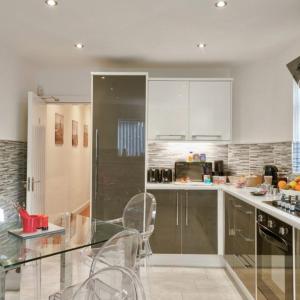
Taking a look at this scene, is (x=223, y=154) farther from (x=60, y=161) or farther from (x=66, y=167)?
(x=66, y=167)

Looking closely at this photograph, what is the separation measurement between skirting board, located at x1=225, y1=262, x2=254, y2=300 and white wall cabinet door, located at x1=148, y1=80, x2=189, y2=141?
1.59m

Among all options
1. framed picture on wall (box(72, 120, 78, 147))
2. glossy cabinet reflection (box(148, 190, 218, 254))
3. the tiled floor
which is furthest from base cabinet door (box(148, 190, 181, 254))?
framed picture on wall (box(72, 120, 78, 147))

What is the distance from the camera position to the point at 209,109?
370 centimetres

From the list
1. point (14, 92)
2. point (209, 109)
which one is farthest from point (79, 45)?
point (209, 109)

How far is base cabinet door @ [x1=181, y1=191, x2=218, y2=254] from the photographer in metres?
3.45

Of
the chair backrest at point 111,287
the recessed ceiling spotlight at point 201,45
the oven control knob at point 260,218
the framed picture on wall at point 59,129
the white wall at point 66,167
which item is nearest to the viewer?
the chair backrest at point 111,287

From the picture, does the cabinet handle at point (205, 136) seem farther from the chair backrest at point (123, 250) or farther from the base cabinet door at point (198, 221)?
the chair backrest at point (123, 250)

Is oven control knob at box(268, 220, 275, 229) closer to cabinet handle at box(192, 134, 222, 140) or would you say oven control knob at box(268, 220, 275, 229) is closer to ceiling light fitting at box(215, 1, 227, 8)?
ceiling light fitting at box(215, 1, 227, 8)

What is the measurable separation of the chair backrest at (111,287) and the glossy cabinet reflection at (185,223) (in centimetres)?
178

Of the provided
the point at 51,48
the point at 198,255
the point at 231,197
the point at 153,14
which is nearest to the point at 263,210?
the point at 231,197

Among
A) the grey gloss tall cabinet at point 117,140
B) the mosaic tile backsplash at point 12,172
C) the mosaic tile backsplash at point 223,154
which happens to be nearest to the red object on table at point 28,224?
the mosaic tile backsplash at point 12,172

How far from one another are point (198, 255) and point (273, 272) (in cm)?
156

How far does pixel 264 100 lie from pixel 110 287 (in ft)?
8.86

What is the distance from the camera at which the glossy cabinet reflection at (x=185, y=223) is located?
11.3 ft
